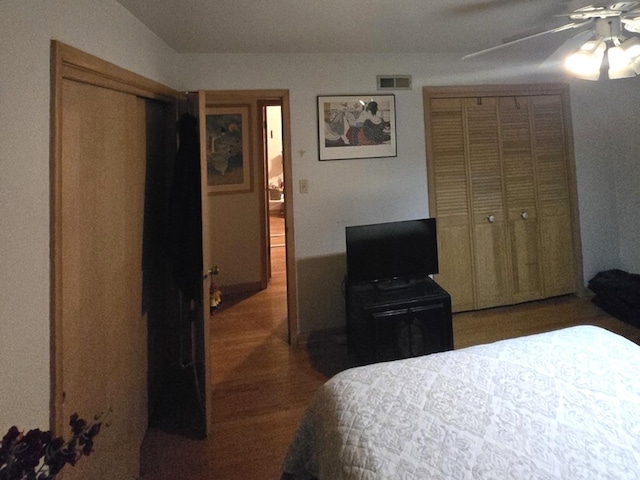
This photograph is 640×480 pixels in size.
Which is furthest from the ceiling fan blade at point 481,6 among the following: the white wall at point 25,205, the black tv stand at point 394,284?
the white wall at point 25,205

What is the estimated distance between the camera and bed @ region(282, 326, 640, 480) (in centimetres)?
92

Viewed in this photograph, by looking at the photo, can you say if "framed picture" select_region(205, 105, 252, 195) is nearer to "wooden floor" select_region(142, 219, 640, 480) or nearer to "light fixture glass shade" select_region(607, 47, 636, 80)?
"wooden floor" select_region(142, 219, 640, 480)

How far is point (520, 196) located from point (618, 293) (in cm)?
120

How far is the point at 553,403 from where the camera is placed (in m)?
1.12

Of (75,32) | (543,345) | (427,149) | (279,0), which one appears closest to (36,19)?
(75,32)

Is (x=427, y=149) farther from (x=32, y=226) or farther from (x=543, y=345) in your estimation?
(x=32, y=226)

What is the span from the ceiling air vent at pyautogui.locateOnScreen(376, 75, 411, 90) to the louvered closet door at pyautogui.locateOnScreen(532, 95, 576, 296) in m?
1.34

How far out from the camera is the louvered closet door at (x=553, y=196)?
3.39 m

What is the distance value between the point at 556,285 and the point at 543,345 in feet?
8.24

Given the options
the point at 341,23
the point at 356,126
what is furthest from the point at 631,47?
the point at 356,126

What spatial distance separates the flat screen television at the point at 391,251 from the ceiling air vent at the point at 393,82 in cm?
119

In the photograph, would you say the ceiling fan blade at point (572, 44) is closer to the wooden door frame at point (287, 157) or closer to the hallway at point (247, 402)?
the wooden door frame at point (287, 157)

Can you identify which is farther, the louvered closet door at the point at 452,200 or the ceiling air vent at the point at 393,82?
the louvered closet door at the point at 452,200

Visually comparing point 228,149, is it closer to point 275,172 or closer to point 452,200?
point 452,200
